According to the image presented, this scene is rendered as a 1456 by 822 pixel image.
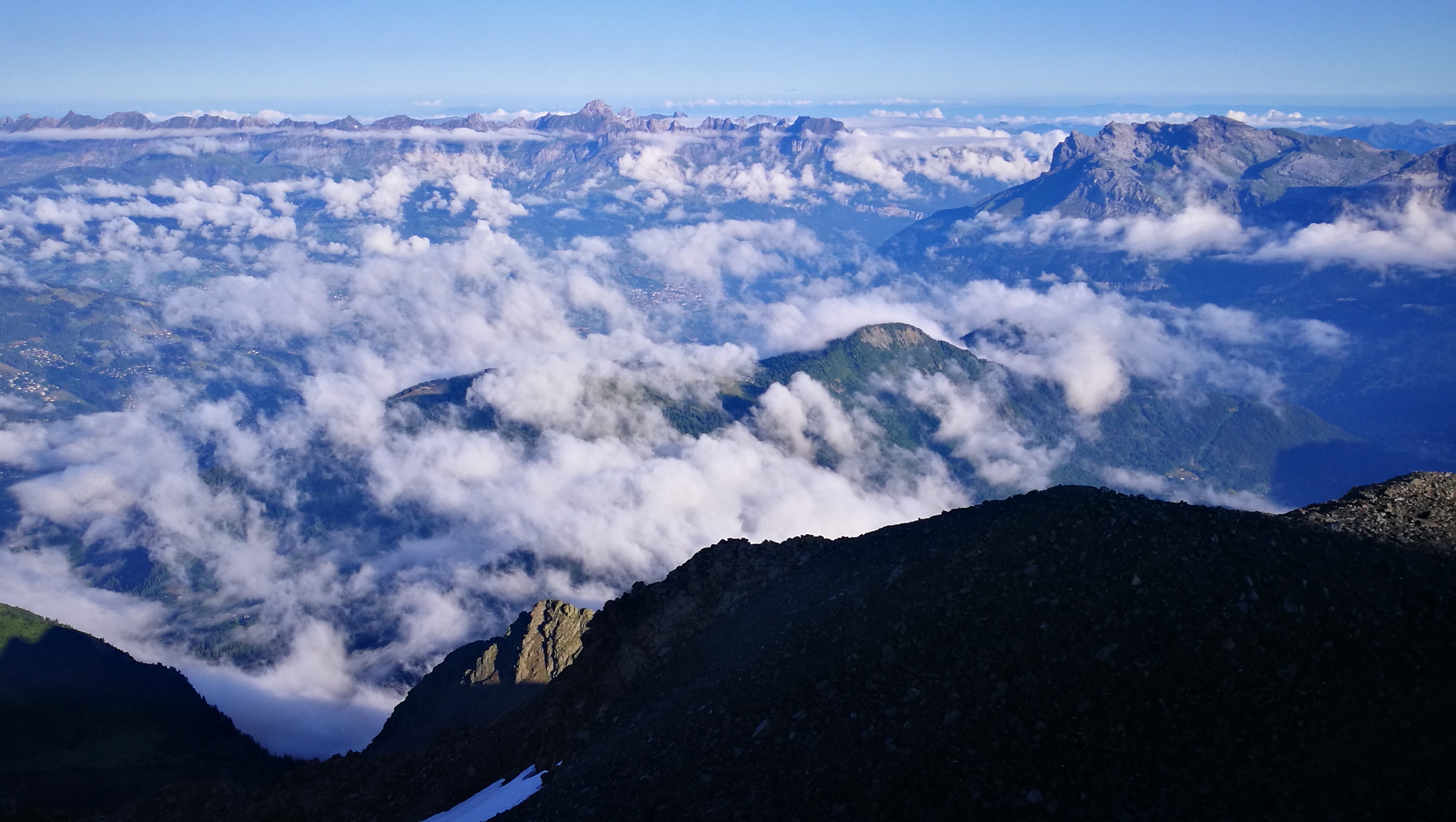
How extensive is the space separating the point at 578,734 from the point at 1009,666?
59.4ft

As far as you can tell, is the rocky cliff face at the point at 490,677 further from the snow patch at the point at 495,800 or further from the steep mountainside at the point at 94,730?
the snow patch at the point at 495,800

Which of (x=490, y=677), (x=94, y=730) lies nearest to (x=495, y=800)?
(x=490, y=677)

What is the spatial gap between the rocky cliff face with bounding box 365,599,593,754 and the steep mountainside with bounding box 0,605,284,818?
14704 mm

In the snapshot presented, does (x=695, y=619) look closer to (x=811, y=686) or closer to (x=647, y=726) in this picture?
(x=647, y=726)

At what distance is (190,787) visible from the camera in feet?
140

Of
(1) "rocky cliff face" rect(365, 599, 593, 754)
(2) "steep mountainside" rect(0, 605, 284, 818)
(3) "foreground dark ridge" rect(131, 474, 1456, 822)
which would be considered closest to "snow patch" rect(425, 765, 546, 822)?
(3) "foreground dark ridge" rect(131, 474, 1456, 822)

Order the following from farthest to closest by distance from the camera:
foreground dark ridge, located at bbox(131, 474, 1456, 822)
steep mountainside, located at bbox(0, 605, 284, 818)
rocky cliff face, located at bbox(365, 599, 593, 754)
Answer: steep mountainside, located at bbox(0, 605, 284, 818) < rocky cliff face, located at bbox(365, 599, 593, 754) < foreground dark ridge, located at bbox(131, 474, 1456, 822)

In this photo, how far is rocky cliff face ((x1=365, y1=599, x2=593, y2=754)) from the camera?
211 feet

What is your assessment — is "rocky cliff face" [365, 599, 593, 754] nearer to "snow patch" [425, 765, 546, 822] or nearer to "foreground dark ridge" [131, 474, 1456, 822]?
"snow patch" [425, 765, 546, 822]

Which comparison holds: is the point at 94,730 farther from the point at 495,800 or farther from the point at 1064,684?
the point at 1064,684

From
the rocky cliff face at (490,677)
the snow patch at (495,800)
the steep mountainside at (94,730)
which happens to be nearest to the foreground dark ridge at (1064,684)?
the snow patch at (495,800)

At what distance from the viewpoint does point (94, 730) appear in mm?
84438

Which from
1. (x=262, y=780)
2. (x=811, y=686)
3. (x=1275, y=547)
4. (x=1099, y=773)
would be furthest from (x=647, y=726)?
(x=262, y=780)

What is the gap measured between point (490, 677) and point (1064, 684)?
65033mm
